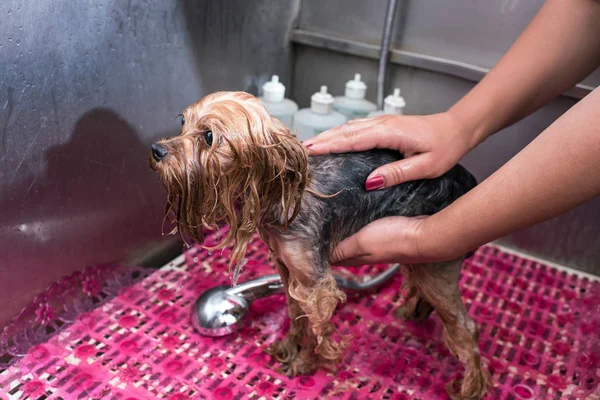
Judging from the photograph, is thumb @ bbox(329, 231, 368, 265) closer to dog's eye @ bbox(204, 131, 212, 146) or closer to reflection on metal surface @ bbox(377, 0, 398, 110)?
dog's eye @ bbox(204, 131, 212, 146)

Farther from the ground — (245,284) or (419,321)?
(245,284)

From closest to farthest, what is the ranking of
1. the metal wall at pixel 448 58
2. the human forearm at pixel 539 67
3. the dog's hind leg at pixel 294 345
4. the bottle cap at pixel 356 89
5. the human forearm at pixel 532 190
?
1. the human forearm at pixel 532 190
2. the human forearm at pixel 539 67
3. the dog's hind leg at pixel 294 345
4. the metal wall at pixel 448 58
5. the bottle cap at pixel 356 89

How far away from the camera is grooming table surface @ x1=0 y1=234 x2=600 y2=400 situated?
140 cm

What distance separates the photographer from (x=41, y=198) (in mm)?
1407

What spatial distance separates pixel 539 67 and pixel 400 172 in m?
0.43

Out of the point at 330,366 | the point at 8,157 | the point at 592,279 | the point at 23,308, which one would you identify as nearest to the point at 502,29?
the point at 592,279

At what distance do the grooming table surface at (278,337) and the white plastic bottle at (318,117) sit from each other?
46cm

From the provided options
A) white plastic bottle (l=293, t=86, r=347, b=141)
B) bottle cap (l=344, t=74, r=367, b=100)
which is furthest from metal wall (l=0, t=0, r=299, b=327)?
bottle cap (l=344, t=74, r=367, b=100)

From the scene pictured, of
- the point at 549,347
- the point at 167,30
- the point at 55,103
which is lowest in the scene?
the point at 549,347

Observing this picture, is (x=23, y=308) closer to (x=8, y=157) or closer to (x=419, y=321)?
(x=8, y=157)

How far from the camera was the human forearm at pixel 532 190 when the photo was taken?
98cm

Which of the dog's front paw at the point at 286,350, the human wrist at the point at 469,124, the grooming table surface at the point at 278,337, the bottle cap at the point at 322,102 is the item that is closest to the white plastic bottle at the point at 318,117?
the bottle cap at the point at 322,102

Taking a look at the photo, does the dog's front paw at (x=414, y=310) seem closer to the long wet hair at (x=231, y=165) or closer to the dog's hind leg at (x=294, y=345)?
the dog's hind leg at (x=294, y=345)

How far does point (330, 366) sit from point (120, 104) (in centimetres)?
88
